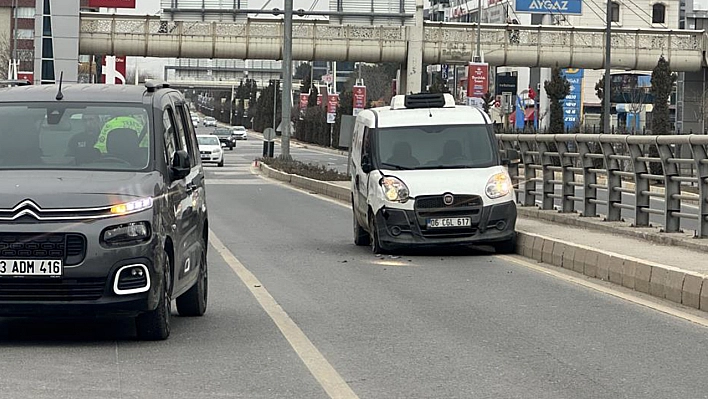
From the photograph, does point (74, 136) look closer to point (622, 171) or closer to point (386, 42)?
point (622, 171)

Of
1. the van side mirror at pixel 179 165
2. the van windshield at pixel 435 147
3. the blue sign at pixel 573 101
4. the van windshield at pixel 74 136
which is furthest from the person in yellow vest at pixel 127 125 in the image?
the blue sign at pixel 573 101

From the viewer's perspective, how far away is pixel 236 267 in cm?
1576

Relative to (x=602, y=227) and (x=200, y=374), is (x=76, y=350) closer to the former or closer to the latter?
(x=200, y=374)

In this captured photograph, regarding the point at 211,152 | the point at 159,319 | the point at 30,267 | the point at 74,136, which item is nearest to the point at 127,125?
the point at 74,136

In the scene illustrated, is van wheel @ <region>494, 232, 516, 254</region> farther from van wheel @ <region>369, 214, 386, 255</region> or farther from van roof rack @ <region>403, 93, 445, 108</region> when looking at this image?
van roof rack @ <region>403, 93, 445, 108</region>

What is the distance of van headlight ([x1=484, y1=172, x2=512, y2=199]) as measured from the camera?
17.5m

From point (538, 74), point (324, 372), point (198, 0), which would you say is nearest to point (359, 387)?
point (324, 372)

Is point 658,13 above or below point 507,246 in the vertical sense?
above

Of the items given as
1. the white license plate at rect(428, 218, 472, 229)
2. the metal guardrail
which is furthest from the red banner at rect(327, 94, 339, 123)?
the white license plate at rect(428, 218, 472, 229)

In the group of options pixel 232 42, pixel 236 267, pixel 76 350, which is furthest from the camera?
pixel 232 42

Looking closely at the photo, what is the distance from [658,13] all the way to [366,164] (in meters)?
105

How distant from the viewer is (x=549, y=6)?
77375 mm

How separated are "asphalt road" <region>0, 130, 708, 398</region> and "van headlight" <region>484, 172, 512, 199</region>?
216 centimetres

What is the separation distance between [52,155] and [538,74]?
329 feet
